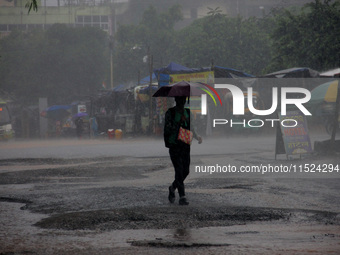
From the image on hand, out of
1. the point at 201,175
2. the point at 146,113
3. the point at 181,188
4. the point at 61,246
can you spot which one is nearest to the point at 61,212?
the point at 181,188

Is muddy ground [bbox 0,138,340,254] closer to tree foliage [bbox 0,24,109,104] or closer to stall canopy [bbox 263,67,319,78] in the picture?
stall canopy [bbox 263,67,319,78]

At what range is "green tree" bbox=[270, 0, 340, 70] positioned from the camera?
32094 mm

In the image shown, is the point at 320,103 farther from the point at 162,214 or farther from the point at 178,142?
the point at 162,214

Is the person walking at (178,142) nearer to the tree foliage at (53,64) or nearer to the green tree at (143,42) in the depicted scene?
the green tree at (143,42)

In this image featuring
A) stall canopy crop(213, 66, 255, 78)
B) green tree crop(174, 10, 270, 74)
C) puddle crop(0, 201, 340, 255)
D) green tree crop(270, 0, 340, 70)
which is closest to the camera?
puddle crop(0, 201, 340, 255)

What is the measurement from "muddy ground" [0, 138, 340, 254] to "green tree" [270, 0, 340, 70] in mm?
20163

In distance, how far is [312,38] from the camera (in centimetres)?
3306

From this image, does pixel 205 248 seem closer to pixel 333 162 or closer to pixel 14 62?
pixel 333 162

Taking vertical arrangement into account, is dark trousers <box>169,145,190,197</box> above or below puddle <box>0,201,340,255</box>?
above

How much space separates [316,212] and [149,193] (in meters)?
3.22

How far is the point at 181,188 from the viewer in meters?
9.56

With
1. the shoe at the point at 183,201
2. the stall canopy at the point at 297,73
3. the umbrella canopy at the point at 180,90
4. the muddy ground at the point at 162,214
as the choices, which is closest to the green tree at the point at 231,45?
the stall canopy at the point at 297,73

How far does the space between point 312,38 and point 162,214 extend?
26.5 m

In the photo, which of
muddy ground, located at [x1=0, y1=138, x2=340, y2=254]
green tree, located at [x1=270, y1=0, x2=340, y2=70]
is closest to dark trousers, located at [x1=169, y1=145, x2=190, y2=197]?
muddy ground, located at [x1=0, y1=138, x2=340, y2=254]
